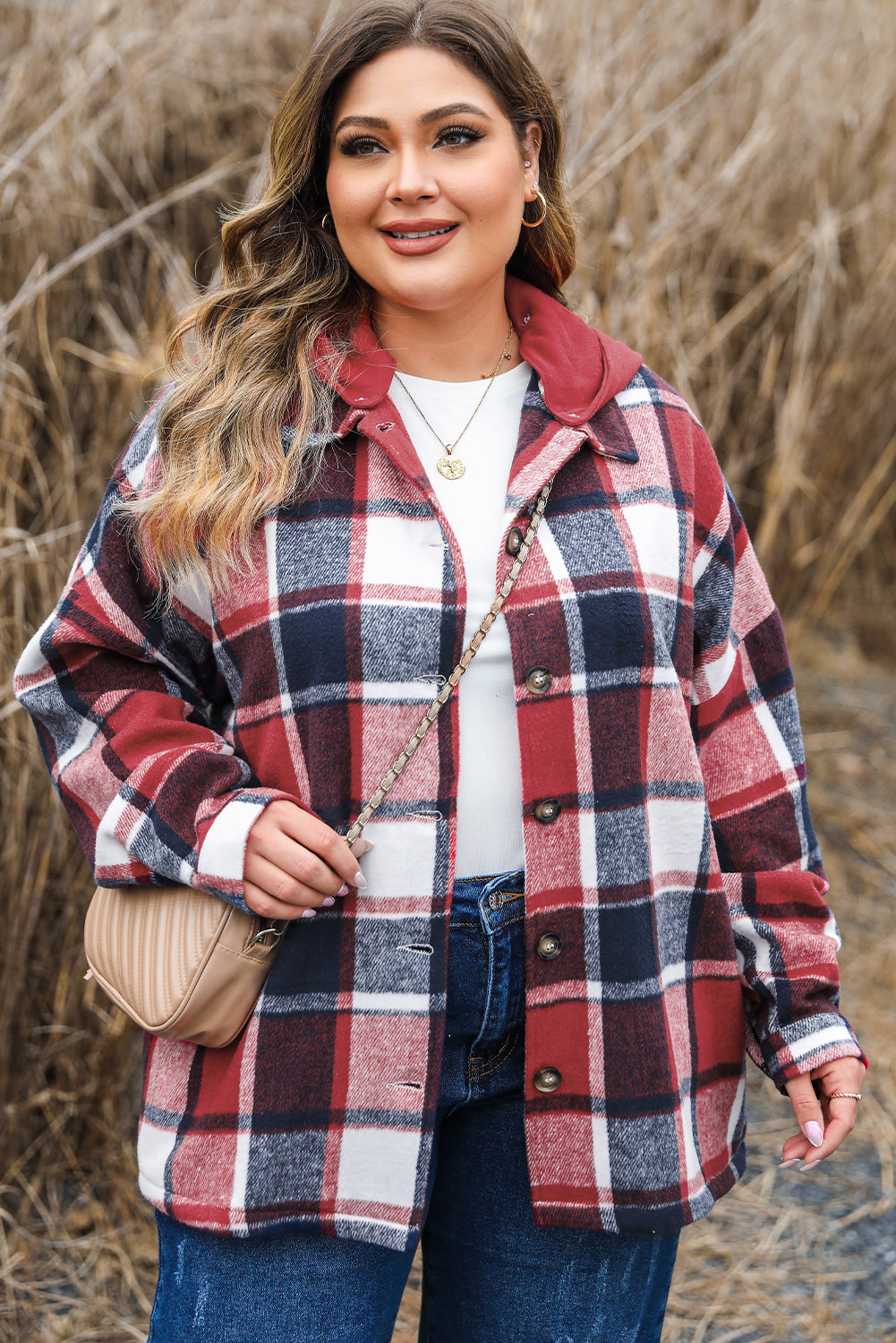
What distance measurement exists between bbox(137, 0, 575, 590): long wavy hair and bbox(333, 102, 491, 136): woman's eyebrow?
5cm

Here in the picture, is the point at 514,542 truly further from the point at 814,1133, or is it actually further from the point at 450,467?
the point at 814,1133

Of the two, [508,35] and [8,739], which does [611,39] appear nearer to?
[508,35]

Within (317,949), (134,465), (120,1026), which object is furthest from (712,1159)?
(120,1026)

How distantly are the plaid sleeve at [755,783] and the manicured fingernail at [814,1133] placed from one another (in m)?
0.06

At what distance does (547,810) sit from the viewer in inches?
48.0

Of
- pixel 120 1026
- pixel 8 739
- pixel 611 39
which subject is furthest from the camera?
pixel 611 39

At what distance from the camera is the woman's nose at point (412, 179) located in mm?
1238

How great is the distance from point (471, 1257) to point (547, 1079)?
10.2 inches

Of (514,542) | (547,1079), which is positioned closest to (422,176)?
(514,542)

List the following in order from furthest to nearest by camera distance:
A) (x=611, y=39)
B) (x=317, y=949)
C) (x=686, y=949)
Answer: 1. (x=611, y=39)
2. (x=686, y=949)
3. (x=317, y=949)

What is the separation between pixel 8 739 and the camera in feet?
6.64

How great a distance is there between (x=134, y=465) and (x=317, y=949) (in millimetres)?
571

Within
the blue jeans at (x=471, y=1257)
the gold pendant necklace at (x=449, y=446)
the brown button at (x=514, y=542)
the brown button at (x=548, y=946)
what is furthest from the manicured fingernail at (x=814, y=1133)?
the gold pendant necklace at (x=449, y=446)

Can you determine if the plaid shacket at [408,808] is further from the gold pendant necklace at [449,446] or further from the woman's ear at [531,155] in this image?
the woman's ear at [531,155]
